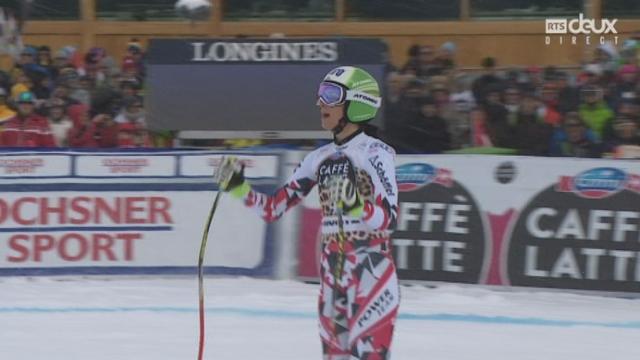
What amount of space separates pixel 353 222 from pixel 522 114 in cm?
571

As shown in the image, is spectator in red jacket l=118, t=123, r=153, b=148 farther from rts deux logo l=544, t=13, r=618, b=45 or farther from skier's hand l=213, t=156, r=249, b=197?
rts deux logo l=544, t=13, r=618, b=45

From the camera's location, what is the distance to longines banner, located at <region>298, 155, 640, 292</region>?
10172 mm

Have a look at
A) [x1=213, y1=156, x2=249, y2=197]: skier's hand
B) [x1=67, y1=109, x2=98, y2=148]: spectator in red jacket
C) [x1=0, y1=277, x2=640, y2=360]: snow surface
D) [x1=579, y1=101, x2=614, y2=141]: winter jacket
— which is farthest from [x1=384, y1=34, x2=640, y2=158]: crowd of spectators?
[x1=213, y1=156, x2=249, y2=197]: skier's hand

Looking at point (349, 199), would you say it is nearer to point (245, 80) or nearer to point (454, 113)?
point (245, 80)

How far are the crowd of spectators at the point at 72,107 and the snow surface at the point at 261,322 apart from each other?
4.51ft

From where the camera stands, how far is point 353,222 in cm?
560

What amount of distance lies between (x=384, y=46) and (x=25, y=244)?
3510 mm

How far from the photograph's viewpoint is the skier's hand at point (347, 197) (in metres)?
5.37

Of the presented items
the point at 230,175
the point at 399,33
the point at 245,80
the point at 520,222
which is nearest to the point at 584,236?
the point at 520,222

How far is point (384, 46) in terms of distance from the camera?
1096 centimetres

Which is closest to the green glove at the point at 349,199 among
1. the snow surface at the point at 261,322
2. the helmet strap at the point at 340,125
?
the helmet strap at the point at 340,125

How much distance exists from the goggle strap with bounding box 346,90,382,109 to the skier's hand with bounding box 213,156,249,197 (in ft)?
1.91

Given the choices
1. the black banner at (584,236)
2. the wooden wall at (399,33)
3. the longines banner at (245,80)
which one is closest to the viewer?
the black banner at (584,236)

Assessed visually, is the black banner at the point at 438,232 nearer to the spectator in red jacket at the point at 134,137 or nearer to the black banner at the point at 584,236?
the black banner at the point at 584,236
